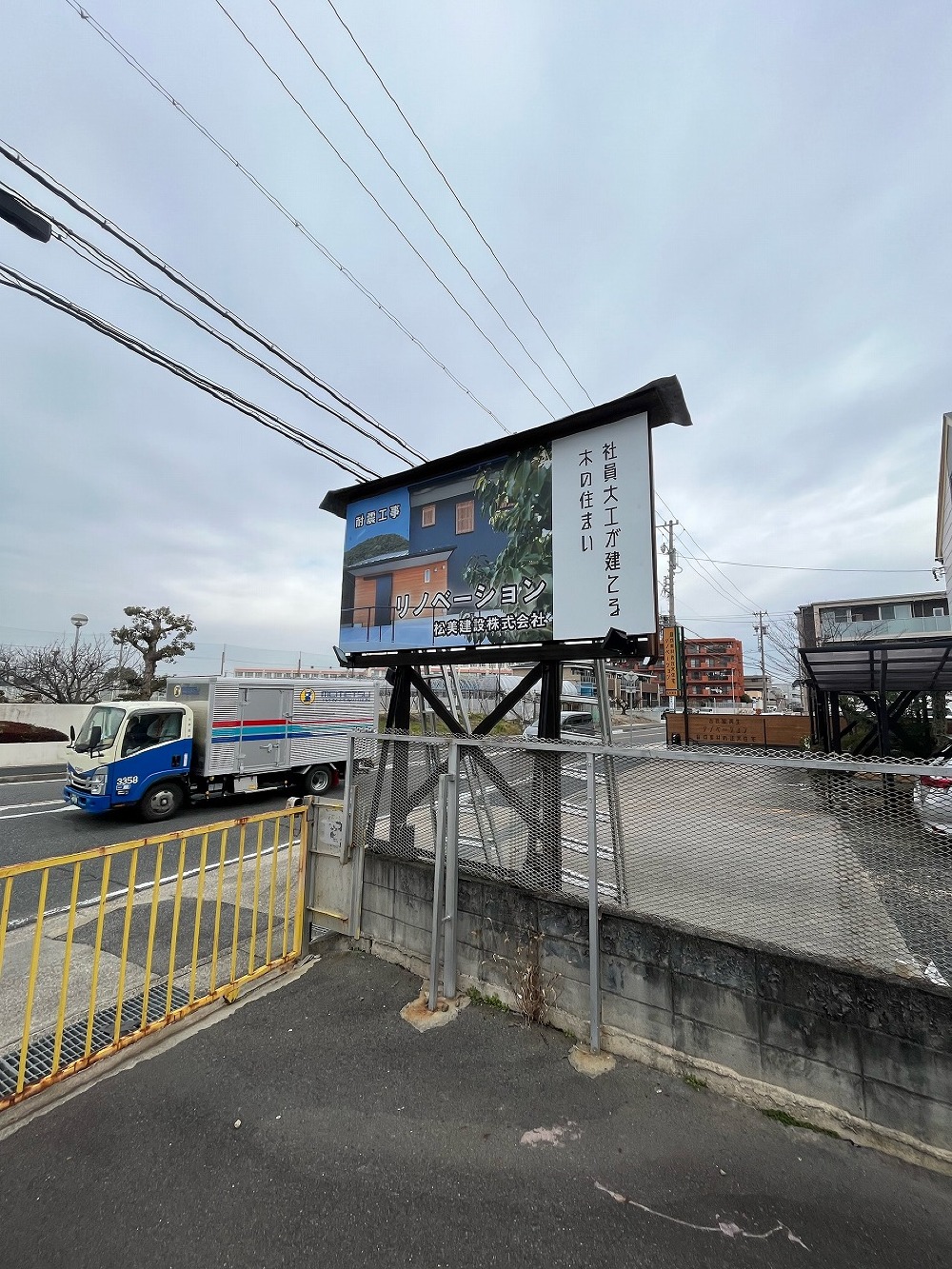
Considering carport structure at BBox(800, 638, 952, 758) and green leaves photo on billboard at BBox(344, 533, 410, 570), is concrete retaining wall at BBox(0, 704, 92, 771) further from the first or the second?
carport structure at BBox(800, 638, 952, 758)

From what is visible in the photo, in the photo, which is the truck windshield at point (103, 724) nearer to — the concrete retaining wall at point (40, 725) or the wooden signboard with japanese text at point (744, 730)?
the concrete retaining wall at point (40, 725)

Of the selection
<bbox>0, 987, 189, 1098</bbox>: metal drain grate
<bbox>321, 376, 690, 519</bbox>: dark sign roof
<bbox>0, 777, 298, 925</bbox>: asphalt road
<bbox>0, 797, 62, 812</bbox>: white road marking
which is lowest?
<bbox>0, 777, 298, 925</bbox>: asphalt road

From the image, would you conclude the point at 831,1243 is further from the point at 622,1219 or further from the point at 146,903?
the point at 146,903

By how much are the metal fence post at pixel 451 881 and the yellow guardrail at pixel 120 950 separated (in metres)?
1.17

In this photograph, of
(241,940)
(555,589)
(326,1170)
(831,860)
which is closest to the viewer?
(326,1170)

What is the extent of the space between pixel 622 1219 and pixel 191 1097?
2.17m

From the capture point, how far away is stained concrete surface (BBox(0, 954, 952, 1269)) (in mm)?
1946

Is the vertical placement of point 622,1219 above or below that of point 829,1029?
below

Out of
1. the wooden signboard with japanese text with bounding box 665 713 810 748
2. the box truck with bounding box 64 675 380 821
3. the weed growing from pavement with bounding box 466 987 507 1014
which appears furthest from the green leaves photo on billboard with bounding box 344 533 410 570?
the wooden signboard with japanese text with bounding box 665 713 810 748

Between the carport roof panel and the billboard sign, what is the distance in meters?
4.12

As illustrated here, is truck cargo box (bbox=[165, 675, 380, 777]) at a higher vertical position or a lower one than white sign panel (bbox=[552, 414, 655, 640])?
lower

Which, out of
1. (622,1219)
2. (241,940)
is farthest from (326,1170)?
(241,940)

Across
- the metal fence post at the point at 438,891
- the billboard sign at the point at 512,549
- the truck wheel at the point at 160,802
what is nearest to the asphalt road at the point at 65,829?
the truck wheel at the point at 160,802

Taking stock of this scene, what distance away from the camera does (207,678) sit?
10.4 m
